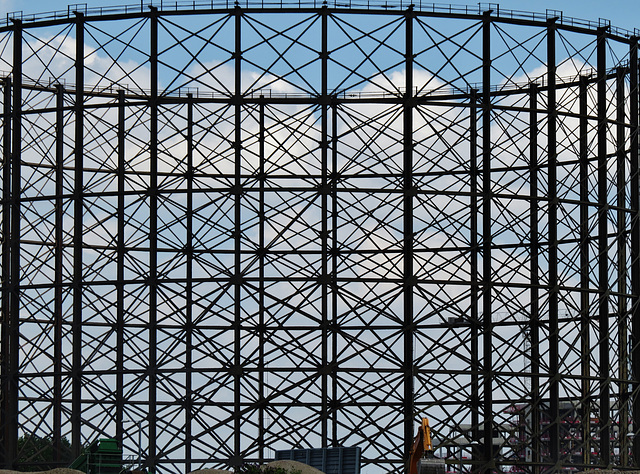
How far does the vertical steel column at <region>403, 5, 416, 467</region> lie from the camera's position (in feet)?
147

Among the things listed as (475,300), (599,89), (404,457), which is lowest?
(404,457)

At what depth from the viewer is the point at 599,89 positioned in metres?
49.9

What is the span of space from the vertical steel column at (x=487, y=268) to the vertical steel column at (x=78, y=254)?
45.0 feet

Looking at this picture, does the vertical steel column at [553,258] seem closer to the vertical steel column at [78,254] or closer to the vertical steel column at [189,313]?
the vertical steel column at [189,313]

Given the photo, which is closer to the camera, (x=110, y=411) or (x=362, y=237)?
(x=110, y=411)

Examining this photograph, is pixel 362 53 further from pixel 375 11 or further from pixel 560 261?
pixel 560 261

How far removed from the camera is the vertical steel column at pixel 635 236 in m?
50.8

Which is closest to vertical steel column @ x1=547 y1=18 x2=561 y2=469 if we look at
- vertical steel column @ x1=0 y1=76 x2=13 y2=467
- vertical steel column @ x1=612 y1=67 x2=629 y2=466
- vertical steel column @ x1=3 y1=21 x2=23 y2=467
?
vertical steel column @ x1=612 y1=67 x2=629 y2=466

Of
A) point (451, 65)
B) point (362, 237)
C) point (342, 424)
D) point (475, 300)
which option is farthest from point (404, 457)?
point (451, 65)

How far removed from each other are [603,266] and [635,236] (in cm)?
294

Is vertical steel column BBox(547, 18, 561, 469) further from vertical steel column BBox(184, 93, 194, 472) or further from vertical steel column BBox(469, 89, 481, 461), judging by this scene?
vertical steel column BBox(184, 93, 194, 472)

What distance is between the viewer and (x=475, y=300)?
47.1 meters

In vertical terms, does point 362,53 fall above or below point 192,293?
above

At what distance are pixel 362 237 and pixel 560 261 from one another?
7.53 meters
